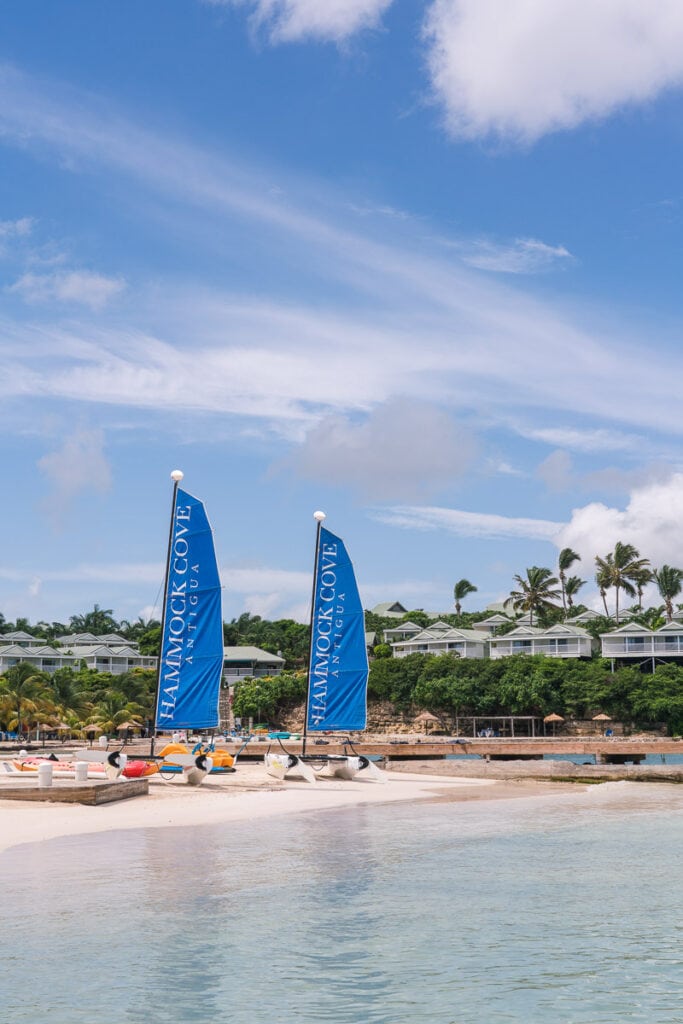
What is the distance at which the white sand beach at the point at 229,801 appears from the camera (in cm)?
2334

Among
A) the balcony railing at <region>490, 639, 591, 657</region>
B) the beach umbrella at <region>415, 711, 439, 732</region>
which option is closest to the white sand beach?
the beach umbrella at <region>415, 711, 439, 732</region>

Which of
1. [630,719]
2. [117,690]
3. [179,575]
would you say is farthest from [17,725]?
[630,719]

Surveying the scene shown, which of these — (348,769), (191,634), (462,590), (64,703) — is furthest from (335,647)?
(462,590)

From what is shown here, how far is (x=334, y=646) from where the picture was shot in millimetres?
42062

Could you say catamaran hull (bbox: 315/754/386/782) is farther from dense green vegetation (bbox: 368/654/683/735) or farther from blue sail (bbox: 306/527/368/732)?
dense green vegetation (bbox: 368/654/683/735)

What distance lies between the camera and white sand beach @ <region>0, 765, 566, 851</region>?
23.3 metres

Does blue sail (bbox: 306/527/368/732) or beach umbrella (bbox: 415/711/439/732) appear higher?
blue sail (bbox: 306/527/368/732)

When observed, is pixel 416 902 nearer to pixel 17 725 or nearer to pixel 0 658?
pixel 17 725

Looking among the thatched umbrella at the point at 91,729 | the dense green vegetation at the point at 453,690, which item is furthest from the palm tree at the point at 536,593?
the thatched umbrella at the point at 91,729

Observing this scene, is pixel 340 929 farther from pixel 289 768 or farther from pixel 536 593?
pixel 536 593

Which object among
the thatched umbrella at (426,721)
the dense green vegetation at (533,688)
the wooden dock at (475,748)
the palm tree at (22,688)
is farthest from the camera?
the thatched umbrella at (426,721)

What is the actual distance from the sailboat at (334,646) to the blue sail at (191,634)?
5.51 m

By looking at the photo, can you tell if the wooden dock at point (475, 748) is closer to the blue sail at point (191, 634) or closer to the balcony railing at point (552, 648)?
the blue sail at point (191, 634)

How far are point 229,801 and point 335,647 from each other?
40.8ft
